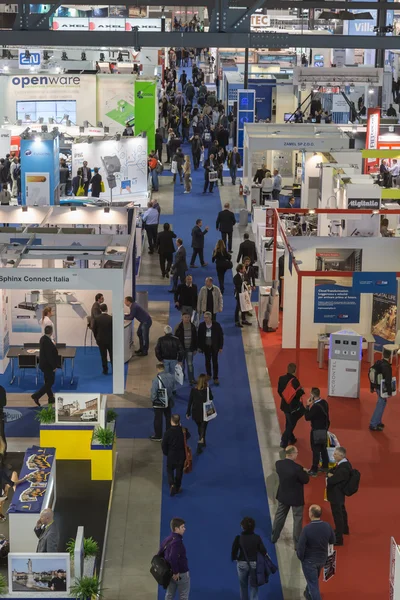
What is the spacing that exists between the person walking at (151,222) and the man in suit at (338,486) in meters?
10.9

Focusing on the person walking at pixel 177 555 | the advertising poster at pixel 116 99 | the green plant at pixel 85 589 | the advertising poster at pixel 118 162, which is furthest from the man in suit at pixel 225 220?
the green plant at pixel 85 589

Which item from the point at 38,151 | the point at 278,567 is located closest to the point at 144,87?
the point at 38,151

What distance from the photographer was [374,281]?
45.0 ft

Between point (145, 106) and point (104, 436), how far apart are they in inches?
800

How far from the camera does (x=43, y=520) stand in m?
8.73

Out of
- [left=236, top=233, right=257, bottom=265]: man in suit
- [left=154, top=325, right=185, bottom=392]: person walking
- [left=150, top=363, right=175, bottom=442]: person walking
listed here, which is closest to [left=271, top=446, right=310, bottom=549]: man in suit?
[left=150, top=363, right=175, bottom=442]: person walking

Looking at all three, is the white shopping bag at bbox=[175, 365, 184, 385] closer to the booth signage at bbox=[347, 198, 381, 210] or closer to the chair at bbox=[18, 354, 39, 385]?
the chair at bbox=[18, 354, 39, 385]

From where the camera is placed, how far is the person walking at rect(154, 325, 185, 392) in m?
12.6

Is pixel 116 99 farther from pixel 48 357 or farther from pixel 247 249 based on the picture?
pixel 48 357

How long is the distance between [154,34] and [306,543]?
5233 millimetres

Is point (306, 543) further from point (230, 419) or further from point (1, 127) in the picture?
point (1, 127)

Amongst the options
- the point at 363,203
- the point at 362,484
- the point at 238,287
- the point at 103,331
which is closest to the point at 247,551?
the point at 362,484

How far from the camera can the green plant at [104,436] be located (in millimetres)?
10930

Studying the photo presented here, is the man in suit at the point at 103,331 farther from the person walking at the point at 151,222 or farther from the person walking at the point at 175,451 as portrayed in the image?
the person walking at the point at 151,222
